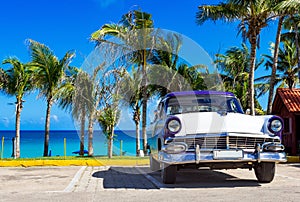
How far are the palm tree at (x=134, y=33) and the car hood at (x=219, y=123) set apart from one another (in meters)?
11.2

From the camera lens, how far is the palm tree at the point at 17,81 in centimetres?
1947

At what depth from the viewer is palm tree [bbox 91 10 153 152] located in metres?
18.5

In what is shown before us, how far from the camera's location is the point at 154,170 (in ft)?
35.0

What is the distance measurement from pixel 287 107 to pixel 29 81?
41.7 ft

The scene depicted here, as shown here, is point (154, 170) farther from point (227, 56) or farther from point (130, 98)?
point (227, 56)

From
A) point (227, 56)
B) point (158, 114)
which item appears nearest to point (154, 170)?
point (158, 114)

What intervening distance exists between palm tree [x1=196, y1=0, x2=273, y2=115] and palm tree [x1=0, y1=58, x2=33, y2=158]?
29.1 feet

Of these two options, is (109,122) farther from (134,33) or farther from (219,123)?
(219,123)

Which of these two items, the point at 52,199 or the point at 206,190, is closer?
the point at 52,199

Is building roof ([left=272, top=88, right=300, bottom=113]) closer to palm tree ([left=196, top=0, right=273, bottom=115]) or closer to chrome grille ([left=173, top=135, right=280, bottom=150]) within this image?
palm tree ([left=196, top=0, right=273, bottom=115])

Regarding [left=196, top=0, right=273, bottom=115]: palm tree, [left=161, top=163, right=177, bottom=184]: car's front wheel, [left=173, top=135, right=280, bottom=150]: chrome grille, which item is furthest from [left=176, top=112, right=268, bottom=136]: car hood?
[left=196, top=0, right=273, bottom=115]: palm tree

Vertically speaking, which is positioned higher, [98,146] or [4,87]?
[4,87]

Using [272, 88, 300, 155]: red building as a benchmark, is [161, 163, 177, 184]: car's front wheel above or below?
below

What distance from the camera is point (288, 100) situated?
19.6 metres
